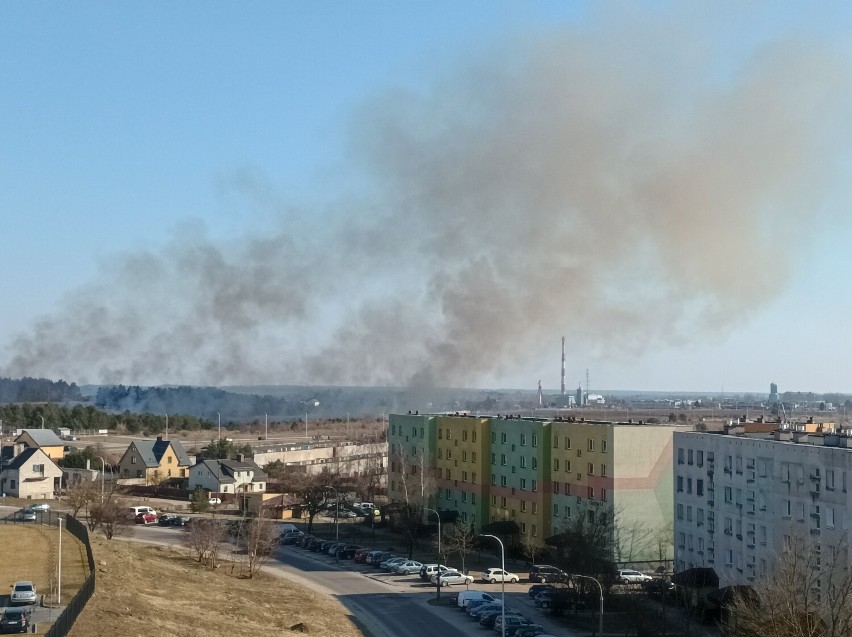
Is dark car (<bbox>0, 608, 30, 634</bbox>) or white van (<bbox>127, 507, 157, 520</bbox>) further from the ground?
dark car (<bbox>0, 608, 30, 634</bbox>)

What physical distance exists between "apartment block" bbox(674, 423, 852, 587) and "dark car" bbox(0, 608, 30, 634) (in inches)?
776

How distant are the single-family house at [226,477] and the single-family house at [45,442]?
12.0 meters

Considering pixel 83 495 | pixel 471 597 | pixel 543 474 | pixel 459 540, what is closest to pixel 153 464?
pixel 83 495

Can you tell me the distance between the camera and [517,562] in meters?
44.0

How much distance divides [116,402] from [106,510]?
15189 centimetres

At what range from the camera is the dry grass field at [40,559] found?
90.9ft

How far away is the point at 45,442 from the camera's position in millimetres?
70062

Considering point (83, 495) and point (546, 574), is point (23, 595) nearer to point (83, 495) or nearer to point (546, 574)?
point (546, 574)

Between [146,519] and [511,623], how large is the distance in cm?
2849

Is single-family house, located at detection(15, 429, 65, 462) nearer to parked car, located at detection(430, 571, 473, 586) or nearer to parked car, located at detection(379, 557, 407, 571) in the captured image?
parked car, located at detection(379, 557, 407, 571)

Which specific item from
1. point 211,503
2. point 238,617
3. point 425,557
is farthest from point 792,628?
point 211,503

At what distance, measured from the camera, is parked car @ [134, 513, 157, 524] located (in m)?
52.6

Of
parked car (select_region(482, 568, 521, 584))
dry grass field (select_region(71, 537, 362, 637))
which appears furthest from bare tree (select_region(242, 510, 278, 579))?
parked car (select_region(482, 568, 521, 584))

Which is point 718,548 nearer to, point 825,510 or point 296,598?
point 825,510
